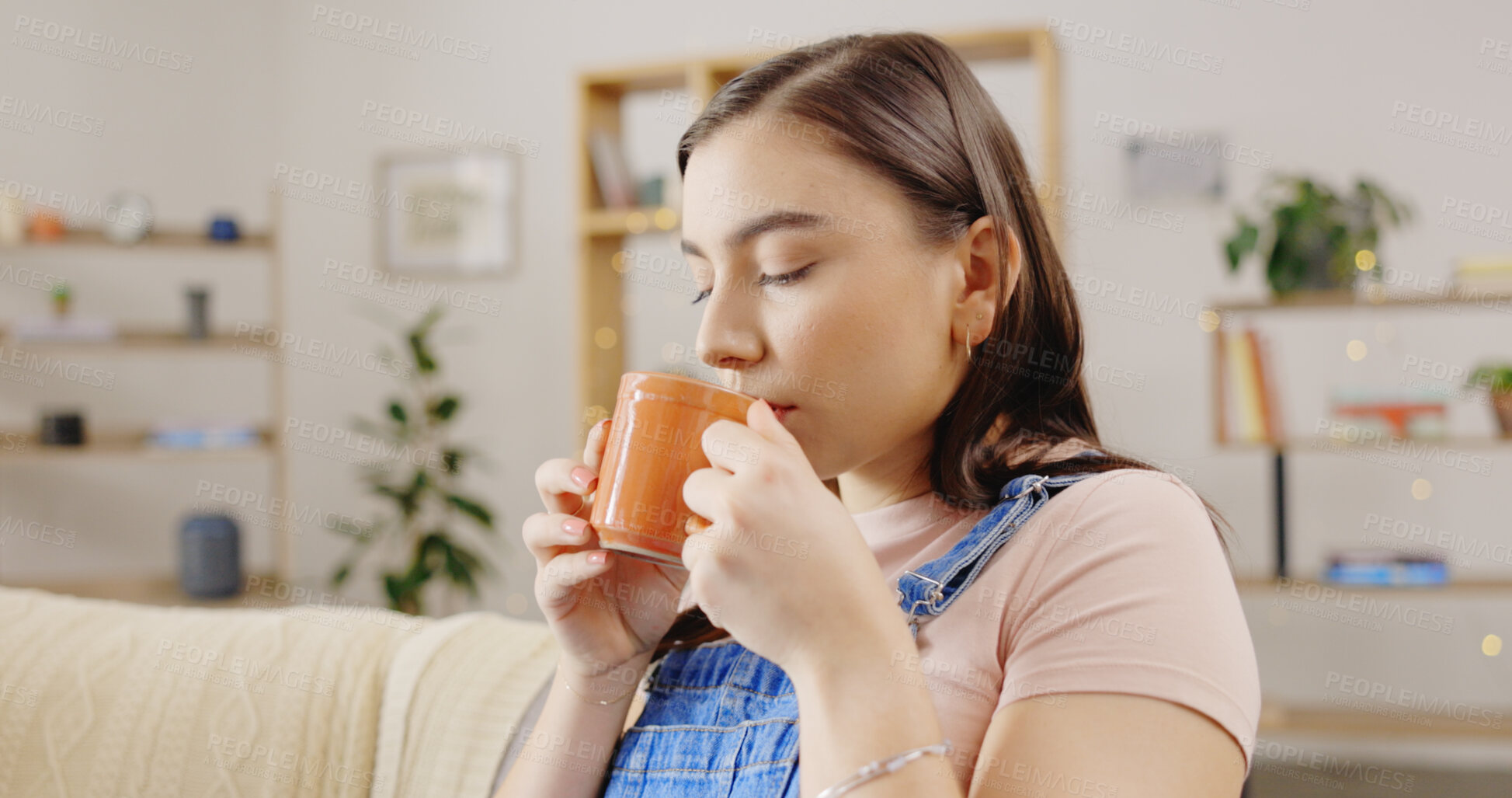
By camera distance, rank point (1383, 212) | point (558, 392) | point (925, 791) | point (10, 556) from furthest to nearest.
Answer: point (558, 392) < point (10, 556) < point (1383, 212) < point (925, 791)

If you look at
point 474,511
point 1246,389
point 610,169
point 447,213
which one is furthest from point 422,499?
point 1246,389

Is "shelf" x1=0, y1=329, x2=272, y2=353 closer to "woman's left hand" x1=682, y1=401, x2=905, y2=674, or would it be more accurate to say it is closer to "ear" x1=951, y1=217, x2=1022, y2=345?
"ear" x1=951, y1=217, x2=1022, y2=345

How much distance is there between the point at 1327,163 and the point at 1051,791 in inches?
130

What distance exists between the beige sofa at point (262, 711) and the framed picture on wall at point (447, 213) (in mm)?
3054

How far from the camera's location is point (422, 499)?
3.81 m

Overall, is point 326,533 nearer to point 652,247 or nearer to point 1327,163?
point 652,247

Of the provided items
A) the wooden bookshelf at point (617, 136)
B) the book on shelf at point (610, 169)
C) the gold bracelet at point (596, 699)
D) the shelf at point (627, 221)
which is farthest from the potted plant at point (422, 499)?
the gold bracelet at point (596, 699)

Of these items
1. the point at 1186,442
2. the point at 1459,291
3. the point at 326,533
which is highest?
the point at 1459,291

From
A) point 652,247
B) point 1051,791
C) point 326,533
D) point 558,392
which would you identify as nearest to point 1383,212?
point 652,247

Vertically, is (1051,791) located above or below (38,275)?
below

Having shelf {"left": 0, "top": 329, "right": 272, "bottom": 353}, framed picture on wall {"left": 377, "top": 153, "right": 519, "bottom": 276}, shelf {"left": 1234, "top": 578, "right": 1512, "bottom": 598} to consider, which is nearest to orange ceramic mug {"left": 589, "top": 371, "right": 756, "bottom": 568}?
shelf {"left": 1234, "top": 578, "right": 1512, "bottom": 598}

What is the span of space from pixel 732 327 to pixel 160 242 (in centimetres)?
352

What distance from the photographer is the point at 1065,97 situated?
3.62m

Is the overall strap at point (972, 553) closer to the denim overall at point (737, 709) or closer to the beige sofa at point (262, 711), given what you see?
the denim overall at point (737, 709)
